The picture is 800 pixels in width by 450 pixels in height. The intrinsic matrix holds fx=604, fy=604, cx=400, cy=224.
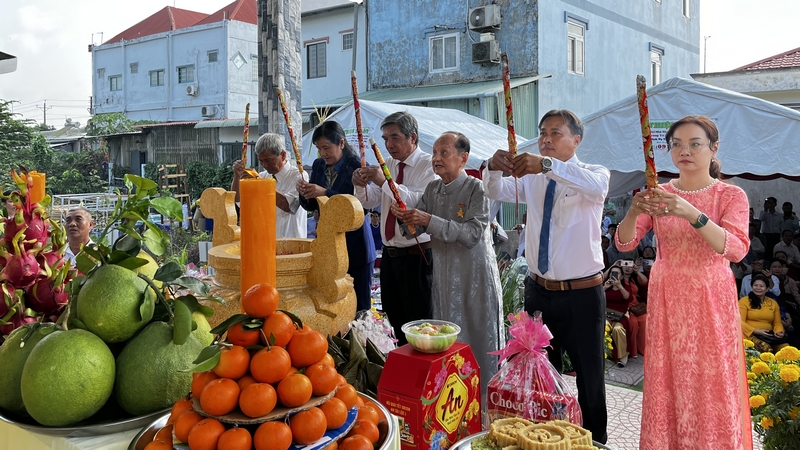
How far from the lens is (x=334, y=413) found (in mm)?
1114

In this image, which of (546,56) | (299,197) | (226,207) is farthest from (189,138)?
(226,207)

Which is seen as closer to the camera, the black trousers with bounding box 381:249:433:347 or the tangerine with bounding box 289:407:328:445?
the tangerine with bounding box 289:407:328:445

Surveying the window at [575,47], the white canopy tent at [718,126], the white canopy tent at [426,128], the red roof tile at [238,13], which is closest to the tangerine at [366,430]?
the white canopy tent at [718,126]

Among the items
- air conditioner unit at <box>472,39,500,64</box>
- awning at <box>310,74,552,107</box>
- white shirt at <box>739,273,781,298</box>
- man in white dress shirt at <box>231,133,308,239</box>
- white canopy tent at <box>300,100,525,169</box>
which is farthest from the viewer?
air conditioner unit at <box>472,39,500,64</box>

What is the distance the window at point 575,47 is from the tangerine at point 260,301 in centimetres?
1324

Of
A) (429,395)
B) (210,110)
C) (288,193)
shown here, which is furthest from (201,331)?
(210,110)

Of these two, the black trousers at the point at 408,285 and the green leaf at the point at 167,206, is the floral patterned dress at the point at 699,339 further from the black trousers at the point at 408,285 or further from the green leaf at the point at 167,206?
the green leaf at the point at 167,206

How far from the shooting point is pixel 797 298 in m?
6.34

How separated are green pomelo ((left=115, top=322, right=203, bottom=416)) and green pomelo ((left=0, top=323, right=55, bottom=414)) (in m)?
0.19

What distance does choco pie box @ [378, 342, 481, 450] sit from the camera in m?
1.54

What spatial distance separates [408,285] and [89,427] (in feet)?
7.88

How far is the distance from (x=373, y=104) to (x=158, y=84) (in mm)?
16792

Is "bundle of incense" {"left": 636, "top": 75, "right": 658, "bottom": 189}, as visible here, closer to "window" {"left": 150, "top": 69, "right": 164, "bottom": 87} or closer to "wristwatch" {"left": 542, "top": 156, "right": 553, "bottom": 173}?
"wristwatch" {"left": 542, "top": 156, "right": 553, "bottom": 173}

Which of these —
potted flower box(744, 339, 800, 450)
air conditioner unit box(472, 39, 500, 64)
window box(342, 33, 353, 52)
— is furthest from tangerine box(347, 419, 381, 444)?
window box(342, 33, 353, 52)
